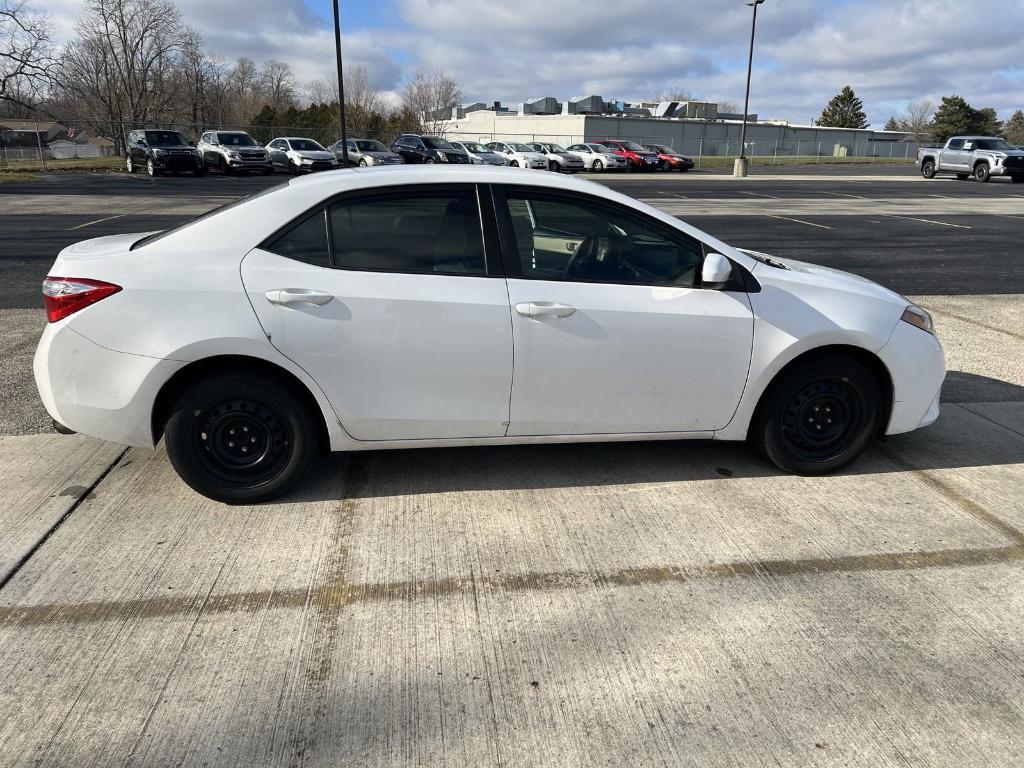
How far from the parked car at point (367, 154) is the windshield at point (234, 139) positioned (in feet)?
12.8

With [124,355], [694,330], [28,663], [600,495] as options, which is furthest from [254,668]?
[694,330]

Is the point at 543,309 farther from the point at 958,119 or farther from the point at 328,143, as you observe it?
the point at 958,119

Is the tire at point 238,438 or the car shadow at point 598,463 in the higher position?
the tire at point 238,438

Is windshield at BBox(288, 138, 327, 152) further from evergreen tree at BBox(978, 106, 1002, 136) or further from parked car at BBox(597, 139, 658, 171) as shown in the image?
evergreen tree at BBox(978, 106, 1002, 136)

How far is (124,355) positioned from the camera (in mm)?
3629

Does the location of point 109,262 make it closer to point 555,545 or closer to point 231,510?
point 231,510

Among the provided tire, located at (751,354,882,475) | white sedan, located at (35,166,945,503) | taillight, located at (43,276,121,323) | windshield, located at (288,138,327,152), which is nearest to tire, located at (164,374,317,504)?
white sedan, located at (35,166,945,503)

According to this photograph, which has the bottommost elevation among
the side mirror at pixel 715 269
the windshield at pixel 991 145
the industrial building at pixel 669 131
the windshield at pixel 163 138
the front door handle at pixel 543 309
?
the front door handle at pixel 543 309

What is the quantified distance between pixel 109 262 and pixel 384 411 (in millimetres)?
1476

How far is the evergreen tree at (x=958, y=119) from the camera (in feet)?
285

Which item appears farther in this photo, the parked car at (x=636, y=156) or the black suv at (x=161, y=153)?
the parked car at (x=636, y=156)

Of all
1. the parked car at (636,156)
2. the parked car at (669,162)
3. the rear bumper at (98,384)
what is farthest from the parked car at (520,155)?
the rear bumper at (98,384)

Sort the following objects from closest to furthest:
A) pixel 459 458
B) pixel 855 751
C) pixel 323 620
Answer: pixel 855 751
pixel 323 620
pixel 459 458

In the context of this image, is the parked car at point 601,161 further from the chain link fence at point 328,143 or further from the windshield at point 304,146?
the chain link fence at point 328,143
